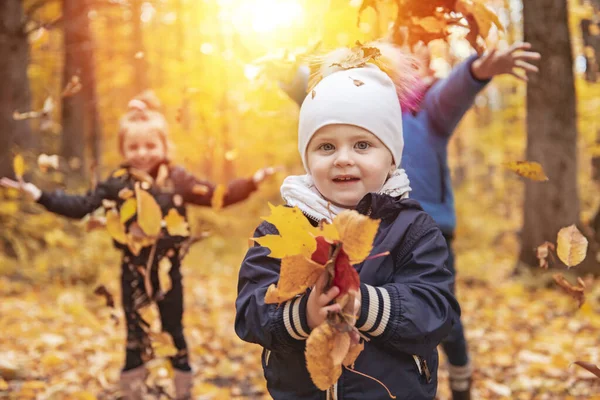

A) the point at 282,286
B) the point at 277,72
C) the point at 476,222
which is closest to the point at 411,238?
the point at 282,286

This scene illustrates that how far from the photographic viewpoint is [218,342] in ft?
14.7

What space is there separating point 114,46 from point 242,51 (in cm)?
1438

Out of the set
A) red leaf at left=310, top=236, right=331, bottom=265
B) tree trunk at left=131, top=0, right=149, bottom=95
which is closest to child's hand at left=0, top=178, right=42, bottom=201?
red leaf at left=310, top=236, right=331, bottom=265

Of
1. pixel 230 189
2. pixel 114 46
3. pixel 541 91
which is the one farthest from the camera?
pixel 114 46

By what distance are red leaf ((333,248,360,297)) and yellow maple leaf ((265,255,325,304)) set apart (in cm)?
3

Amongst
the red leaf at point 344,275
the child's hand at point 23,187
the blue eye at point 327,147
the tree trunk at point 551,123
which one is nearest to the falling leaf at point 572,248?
the blue eye at point 327,147

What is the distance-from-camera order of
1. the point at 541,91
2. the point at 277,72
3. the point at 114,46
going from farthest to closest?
the point at 114,46
the point at 541,91
the point at 277,72

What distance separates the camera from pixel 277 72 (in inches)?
93.6

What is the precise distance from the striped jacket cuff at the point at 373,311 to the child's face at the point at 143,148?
1.99 meters

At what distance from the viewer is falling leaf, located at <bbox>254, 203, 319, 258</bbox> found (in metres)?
1.06

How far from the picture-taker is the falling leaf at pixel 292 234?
1062 millimetres

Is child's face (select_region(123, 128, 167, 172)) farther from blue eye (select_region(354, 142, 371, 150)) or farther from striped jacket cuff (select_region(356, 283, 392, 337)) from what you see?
striped jacket cuff (select_region(356, 283, 392, 337))

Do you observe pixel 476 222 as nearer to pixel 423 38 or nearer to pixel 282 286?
pixel 423 38

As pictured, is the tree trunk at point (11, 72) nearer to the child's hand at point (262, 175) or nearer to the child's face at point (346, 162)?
the child's hand at point (262, 175)
